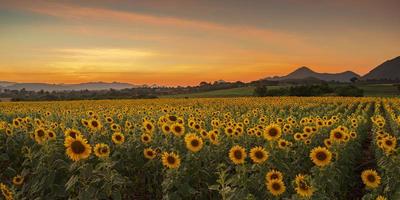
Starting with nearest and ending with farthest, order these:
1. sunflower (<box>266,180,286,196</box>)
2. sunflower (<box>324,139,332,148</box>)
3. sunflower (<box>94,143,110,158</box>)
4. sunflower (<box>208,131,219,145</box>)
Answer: sunflower (<box>266,180,286,196</box>), sunflower (<box>94,143,110,158</box>), sunflower (<box>208,131,219,145</box>), sunflower (<box>324,139,332,148</box>)

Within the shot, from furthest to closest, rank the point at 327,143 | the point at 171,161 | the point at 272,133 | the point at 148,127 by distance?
the point at 148,127
the point at 327,143
the point at 272,133
the point at 171,161

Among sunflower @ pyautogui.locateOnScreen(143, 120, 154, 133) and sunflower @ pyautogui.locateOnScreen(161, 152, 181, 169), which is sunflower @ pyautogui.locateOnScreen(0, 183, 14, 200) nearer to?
sunflower @ pyautogui.locateOnScreen(161, 152, 181, 169)

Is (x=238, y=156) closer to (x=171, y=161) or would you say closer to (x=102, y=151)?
(x=171, y=161)

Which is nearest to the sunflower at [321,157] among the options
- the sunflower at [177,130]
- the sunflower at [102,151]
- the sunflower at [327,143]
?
the sunflower at [327,143]

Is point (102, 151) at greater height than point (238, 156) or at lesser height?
greater

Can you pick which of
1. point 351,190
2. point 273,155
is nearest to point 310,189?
point 273,155

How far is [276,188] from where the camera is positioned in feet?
21.3

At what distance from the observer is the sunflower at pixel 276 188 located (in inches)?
253

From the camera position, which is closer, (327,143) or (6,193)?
(6,193)

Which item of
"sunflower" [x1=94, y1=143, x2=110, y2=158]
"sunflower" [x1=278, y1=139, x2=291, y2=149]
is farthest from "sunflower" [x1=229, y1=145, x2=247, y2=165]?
"sunflower" [x1=94, y1=143, x2=110, y2=158]

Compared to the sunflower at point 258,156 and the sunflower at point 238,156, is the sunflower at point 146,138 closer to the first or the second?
the sunflower at point 238,156

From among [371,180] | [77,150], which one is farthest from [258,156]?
[77,150]

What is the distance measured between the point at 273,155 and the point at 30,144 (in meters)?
5.99

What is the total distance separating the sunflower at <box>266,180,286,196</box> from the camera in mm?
6422
